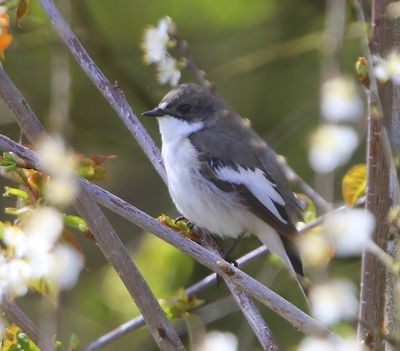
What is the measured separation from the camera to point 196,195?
3.71 meters

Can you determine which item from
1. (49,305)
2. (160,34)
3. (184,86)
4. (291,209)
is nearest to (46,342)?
(49,305)

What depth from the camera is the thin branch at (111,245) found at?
81.8 inches

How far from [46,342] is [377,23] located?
101 centimetres

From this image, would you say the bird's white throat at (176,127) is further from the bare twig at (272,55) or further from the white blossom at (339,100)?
the white blossom at (339,100)

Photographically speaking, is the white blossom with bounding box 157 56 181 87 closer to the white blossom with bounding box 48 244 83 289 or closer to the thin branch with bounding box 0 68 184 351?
the thin branch with bounding box 0 68 184 351

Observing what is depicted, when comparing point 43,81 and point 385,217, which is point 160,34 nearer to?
point 385,217

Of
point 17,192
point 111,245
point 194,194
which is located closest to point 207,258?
point 111,245

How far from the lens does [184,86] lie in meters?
4.06

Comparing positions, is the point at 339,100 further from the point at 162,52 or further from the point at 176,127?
the point at 176,127

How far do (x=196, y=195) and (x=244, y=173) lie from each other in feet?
0.70

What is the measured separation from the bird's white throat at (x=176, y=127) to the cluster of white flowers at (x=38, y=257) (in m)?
1.63

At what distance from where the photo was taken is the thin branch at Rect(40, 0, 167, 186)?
8.79ft

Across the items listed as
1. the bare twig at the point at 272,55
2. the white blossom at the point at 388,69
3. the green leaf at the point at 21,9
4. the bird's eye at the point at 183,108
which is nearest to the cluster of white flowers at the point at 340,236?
the white blossom at the point at 388,69

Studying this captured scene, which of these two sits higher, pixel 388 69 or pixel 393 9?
pixel 393 9
